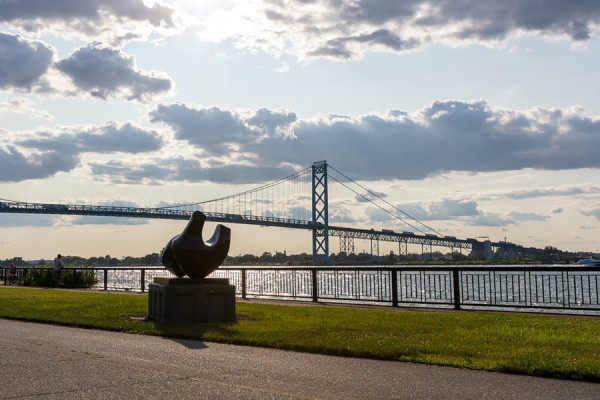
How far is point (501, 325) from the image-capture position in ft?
41.9

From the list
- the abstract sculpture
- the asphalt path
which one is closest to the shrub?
the abstract sculpture

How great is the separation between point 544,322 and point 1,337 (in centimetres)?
980

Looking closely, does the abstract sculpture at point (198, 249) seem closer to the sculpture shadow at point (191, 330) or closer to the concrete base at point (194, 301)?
the concrete base at point (194, 301)

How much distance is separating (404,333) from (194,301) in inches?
179

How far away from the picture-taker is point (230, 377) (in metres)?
7.95

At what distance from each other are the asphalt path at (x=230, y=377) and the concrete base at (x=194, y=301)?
3.25 m

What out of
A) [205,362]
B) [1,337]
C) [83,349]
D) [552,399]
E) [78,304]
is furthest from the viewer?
[78,304]

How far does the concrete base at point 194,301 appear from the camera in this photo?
13953mm

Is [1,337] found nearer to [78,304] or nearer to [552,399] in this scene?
[78,304]

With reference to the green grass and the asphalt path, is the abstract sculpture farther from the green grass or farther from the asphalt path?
the asphalt path

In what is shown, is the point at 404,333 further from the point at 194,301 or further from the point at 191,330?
the point at 194,301

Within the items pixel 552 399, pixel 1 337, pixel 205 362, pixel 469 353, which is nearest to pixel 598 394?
pixel 552 399

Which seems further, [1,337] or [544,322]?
[544,322]

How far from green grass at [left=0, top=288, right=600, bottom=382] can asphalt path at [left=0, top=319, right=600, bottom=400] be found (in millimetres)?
430
